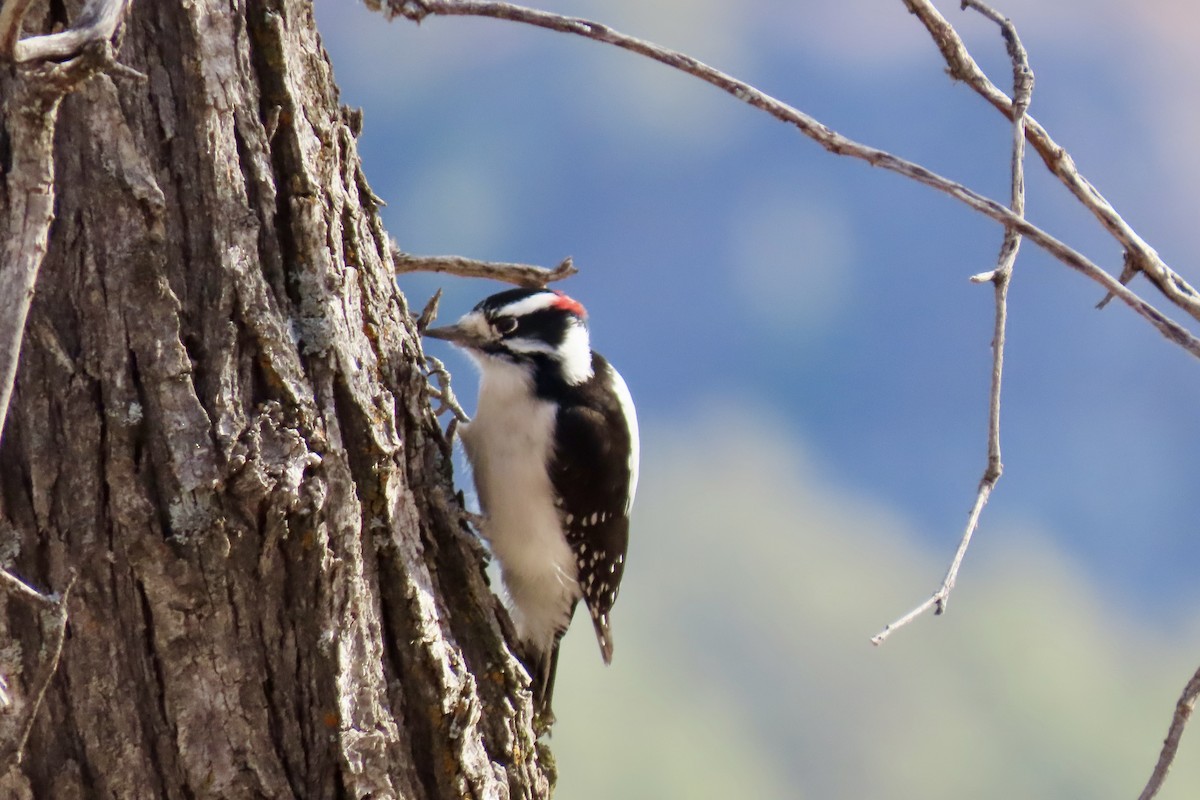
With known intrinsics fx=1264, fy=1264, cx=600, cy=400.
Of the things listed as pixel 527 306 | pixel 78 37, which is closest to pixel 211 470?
pixel 78 37

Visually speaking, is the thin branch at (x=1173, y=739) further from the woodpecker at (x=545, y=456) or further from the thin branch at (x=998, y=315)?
the woodpecker at (x=545, y=456)

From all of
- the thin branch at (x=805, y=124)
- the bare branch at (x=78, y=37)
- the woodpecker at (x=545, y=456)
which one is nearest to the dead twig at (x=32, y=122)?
the bare branch at (x=78, y=37)

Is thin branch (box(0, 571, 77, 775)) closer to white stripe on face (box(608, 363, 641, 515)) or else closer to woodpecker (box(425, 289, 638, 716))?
woodpecker (box(425, 289, 638, 716))

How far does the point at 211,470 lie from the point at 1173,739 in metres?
1.40

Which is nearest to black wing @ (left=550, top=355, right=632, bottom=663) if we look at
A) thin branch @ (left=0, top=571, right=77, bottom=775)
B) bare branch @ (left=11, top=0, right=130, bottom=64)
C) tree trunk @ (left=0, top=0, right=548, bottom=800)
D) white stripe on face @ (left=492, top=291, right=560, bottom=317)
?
white stripe on face @ (left=492, top=291, right=560, bottom=317)

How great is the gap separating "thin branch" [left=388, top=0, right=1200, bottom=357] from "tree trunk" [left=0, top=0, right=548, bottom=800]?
287 mm

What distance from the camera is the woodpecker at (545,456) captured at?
9.96 feet

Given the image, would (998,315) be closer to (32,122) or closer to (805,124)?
(805,124)

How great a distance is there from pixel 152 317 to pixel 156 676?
516 mm

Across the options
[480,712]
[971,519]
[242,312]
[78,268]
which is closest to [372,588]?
[480,712]

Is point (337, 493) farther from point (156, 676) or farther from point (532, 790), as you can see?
point (532, 790)

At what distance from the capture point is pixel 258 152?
1945mm

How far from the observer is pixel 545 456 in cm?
303

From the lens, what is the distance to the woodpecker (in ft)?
9.96
